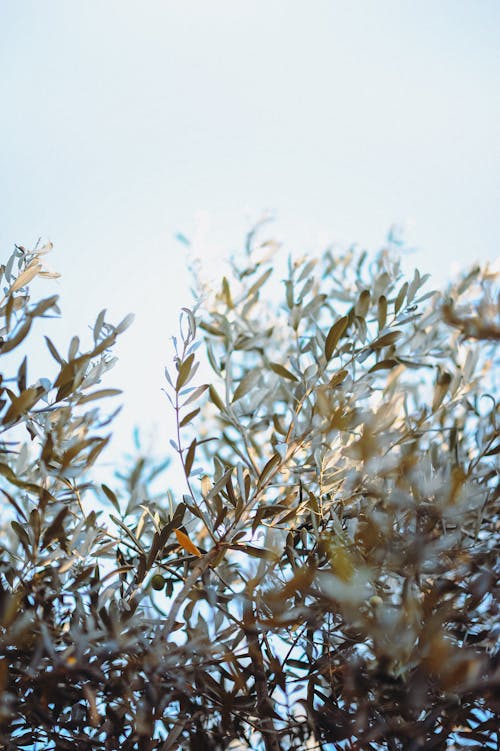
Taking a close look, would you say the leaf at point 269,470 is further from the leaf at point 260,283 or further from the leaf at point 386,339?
the leaf at point 260,283

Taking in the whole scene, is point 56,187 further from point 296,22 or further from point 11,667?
point 11,667

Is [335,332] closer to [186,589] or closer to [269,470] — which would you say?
[269,470]

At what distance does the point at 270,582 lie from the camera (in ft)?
3.41

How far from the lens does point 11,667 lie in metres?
0.92

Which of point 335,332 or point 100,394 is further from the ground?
point 335,332

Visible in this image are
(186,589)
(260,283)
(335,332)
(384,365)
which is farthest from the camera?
(260,283)

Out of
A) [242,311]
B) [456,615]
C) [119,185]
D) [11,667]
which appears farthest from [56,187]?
[456,615]

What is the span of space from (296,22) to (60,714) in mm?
2650

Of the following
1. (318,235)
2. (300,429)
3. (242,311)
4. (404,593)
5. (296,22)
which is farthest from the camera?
(296,22)

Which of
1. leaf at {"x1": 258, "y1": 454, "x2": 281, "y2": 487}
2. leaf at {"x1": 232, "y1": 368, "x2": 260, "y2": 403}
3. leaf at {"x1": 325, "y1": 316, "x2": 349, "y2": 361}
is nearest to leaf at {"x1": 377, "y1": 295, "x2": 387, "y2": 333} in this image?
leaf at {"x1": 325, "y1": 316, "x2": 349, "y2": 361}

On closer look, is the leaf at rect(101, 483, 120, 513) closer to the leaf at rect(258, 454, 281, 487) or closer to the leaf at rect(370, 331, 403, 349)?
the leaf at rect(258, 454, 281, 487)

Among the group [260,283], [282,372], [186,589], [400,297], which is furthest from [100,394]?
[260,283]

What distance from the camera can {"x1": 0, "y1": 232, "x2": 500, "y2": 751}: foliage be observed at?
772 millimetres

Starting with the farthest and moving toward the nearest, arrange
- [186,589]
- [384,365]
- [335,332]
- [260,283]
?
[260,283] < [384,365] < [335,332] < [186,589]
